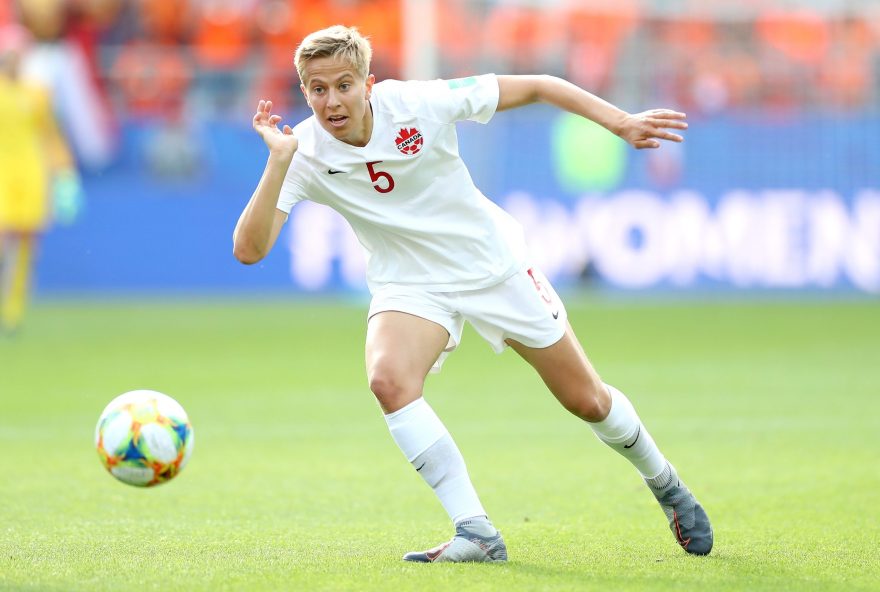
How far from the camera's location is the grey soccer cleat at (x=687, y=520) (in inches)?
199

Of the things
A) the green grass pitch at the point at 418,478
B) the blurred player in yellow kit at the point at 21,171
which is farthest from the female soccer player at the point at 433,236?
the blurred player in yellow kit at the point at 21,171

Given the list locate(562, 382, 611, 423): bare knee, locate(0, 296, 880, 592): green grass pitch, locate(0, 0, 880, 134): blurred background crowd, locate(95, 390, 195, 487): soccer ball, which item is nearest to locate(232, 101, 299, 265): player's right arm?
locate(95, 390, 195, 487): soccer ball

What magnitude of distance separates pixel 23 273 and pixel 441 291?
999 centimetres

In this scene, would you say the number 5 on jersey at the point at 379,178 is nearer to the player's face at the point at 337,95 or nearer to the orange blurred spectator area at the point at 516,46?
the player's face at the point at 337,95

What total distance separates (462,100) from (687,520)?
1.75 m

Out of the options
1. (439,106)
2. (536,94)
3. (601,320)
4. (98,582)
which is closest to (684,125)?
(536,94)

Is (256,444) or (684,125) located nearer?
(684,125)

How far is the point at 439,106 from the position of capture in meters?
5.13

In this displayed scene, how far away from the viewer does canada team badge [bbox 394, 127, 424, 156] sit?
5.07 m

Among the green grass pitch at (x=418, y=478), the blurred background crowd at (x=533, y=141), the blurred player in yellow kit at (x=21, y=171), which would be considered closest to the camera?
the green grass pitch at (x=418, y=478)

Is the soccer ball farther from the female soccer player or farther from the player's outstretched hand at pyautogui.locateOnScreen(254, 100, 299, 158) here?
the player's outstretched hand at pyautogui.locateOnScreen(254, 100, 299, 158)

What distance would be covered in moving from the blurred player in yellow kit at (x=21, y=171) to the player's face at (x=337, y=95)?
984 centimetres

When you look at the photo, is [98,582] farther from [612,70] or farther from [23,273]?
[612,70]

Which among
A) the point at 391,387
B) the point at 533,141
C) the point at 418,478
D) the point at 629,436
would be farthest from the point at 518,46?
the point at 391,387
